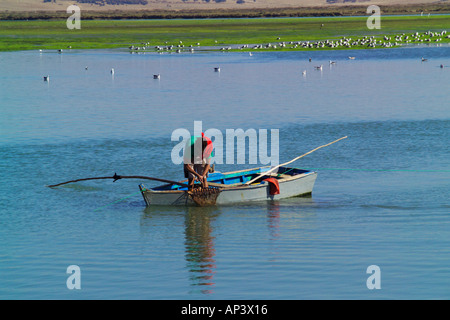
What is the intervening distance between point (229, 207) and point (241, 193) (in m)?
0.49

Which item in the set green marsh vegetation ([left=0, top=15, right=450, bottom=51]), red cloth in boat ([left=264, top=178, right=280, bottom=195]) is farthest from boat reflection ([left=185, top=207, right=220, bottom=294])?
green marsh vegetation ([left=0, top=15, right=450, bottom=51])

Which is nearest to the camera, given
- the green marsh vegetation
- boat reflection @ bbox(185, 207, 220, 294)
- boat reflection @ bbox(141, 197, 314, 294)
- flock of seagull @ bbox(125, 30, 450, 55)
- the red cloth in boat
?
boat reflection @ bbox(185, 207, 220, 294)

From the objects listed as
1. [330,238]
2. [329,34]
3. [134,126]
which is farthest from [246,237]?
[329,34]

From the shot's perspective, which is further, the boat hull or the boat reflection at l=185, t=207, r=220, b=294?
the boat hull

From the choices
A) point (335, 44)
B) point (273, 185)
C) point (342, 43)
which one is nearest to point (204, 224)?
point (273, 185)

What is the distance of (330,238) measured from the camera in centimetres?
1490

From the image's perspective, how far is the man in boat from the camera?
1803cm

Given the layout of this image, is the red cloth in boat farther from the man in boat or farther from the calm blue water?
the man in boat

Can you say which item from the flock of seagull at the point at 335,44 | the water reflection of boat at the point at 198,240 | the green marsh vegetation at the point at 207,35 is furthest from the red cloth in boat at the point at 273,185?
the flock of seagull at the point at 335,44

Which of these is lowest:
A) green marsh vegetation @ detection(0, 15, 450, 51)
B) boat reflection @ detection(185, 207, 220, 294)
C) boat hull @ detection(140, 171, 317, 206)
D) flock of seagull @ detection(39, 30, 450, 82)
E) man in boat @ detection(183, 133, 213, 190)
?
boat reflection @ detection(185, 207, 220, 294)

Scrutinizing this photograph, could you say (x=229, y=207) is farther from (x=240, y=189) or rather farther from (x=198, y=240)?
(x=198, y=240)

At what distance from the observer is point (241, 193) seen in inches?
727

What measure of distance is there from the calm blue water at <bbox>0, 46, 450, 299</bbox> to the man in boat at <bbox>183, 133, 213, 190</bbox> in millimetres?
826

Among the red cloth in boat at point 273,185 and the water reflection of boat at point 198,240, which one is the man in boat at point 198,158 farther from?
the red cloth in boat at point 273,185
